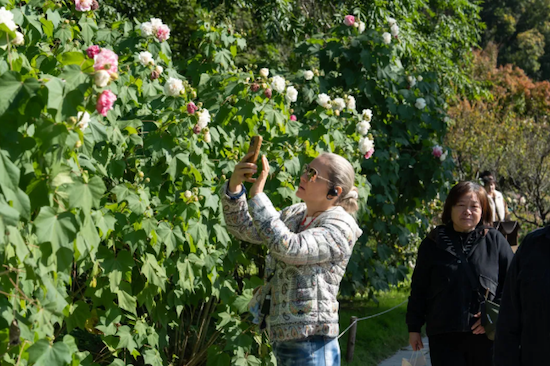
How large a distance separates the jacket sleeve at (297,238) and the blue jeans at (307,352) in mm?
345

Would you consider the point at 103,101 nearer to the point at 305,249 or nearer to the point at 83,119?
the point at 83,119

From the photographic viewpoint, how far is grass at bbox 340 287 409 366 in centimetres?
763

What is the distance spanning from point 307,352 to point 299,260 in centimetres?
40

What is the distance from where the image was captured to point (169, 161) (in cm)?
425

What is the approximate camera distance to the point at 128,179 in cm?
454

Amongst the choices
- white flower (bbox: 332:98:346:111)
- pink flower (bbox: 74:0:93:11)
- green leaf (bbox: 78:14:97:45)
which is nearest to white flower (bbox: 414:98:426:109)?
white flower (bbox: 332:98:346:111)

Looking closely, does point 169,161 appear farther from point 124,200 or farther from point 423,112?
point 423,112

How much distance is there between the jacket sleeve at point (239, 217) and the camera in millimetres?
3152

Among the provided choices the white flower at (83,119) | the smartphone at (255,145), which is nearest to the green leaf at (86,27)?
the smartphone at (255,145)

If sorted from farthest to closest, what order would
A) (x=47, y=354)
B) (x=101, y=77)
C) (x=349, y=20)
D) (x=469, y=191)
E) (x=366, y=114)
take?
(x=349, y=20) < (x=366, y=114) < (x=469, y=191) < (x=47, y=354) < (x=101, y=77)

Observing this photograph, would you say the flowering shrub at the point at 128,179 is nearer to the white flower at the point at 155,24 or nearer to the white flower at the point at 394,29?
the white flower at the point at 155,24

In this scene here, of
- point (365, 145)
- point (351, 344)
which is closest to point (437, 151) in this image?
point (365, 145)

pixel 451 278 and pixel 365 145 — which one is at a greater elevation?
pixel 365 145

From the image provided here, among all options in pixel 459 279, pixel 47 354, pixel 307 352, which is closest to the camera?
pixel 47 354
